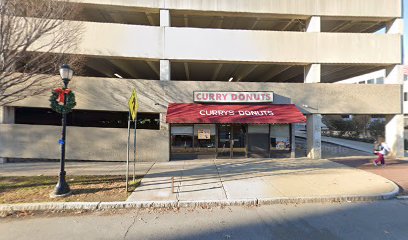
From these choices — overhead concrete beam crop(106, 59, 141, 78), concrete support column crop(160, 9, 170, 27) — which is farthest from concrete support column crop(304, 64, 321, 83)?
overhead concrete beam crop(106, 59, 141, 78)

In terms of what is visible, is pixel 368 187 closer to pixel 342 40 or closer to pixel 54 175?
pixel 342 40

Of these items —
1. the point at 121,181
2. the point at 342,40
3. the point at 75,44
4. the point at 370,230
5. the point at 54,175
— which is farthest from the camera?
the point at 342,40

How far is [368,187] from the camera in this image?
7480 millimetres

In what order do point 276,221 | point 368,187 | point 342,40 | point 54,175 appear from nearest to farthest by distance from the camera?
1. point 276,221
2. point 368,187
3. point 54,175
4. point 342,40

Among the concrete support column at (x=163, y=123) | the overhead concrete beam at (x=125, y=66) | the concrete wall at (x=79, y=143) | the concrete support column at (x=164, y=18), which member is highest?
the concrete support column at (x=164, y=18)

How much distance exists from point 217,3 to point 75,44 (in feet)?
24.9

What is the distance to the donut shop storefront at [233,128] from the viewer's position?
1184 cm

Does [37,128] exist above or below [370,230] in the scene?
above

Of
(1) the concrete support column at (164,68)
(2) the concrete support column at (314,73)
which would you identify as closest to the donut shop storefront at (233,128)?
(1) the concrete support column at (164,68)

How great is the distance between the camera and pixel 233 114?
1183 cm

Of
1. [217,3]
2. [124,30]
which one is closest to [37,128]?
[124,30]

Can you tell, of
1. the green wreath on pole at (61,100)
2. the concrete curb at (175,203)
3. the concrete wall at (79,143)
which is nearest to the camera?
the concrete curb at (175,203)

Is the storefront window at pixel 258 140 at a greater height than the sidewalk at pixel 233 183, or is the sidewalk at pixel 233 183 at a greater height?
the storefront window at pixel 258 140

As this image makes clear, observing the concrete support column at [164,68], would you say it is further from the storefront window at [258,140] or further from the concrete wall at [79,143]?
the storefront window at [258,140]
